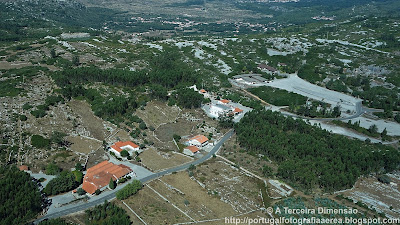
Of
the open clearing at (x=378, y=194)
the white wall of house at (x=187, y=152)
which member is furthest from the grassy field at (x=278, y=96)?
the open clearing at (x=378, y=194)

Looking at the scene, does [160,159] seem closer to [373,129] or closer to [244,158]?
[244,158]

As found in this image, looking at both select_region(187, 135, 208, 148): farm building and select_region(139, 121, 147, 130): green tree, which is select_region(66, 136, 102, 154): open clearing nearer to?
select_region(139, 121, 147, 130): green tree

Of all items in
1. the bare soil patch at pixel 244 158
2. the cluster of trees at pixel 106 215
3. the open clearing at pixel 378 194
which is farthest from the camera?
the bare soil patch at pixel 244 158

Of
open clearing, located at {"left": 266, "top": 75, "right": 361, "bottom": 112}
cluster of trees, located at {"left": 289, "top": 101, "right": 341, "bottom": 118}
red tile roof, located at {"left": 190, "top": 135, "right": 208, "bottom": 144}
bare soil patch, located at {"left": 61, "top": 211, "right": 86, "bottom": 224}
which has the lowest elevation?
open clearing, located at {"left": 266, "top": 75, "right": 361, "bottom": 112}

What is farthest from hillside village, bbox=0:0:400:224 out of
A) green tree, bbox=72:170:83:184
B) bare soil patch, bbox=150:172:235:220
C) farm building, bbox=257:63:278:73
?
farm building, bbox=257:63:278:73

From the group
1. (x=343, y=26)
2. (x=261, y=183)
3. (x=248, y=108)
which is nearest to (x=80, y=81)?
(x=248, y=108)

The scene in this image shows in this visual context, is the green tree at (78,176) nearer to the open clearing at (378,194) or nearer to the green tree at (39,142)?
the green tree at (39,142)
